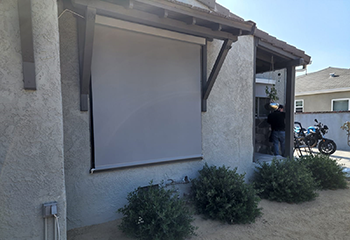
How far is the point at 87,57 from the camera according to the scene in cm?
309

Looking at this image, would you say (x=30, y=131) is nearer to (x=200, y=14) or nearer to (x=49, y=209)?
(x=49, y=209)

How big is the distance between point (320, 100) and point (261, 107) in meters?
10.6

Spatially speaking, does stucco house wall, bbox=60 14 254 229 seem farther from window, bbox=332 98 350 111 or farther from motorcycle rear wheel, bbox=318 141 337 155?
window, bbox=332 98 350 111

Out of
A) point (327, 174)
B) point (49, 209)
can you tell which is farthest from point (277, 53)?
point (49, 209)

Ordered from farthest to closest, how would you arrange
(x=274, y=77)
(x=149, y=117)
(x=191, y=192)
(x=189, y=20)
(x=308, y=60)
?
(x=274, y=77) < (x=308, y=60) < (x=191, y=192) < (x=149, y=117) < (x=189, y=20)

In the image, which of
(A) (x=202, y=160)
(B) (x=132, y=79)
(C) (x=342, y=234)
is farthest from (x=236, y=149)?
(B) (x=132, y=79)

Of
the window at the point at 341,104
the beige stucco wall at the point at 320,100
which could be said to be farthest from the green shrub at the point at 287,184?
the beige stucco wall at the point at 320,100

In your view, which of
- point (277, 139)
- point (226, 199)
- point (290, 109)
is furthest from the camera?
point (277, 139)

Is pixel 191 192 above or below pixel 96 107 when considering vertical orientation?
below

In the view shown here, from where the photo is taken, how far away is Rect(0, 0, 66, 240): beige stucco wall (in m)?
2.07

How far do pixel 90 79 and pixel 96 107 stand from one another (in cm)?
44

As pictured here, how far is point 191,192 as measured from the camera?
4418 millimetres

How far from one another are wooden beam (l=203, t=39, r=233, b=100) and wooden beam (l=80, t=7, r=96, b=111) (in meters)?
2.25

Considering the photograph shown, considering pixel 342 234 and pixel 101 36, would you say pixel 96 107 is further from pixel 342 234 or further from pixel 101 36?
pixel 342 234
